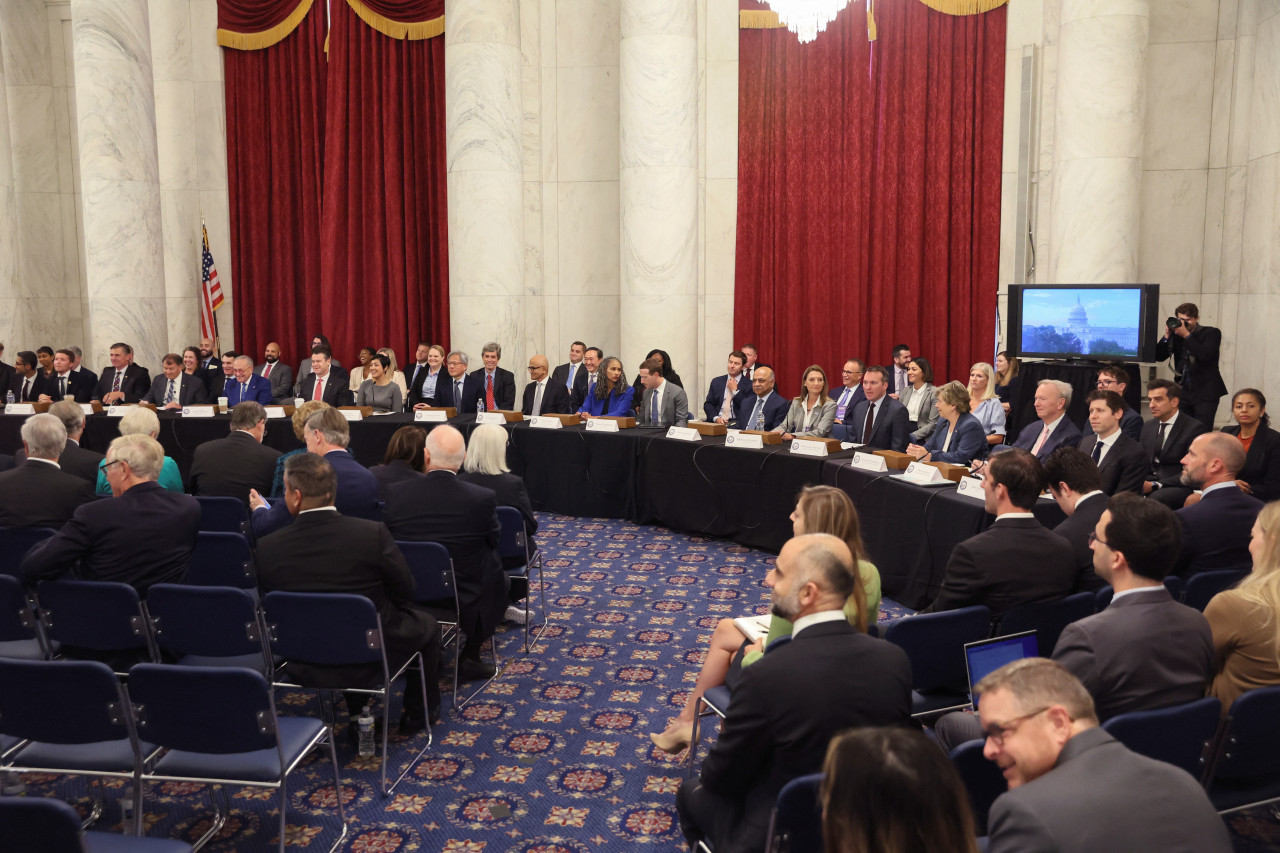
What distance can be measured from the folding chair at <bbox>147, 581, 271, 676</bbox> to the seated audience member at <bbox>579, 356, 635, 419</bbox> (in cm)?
526

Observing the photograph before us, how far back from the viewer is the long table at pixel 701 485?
579cm

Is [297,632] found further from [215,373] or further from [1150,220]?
[1150,220]

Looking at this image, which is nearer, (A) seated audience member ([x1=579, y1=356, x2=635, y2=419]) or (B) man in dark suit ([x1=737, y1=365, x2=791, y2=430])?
(B) man in dark suit ([x1=737, y1=365, x2=791, y2=430])

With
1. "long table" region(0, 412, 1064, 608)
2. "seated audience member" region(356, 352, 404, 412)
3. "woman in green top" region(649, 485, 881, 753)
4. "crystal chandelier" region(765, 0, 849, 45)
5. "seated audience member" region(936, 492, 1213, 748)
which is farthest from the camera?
"seated audience member" region(356, 352, 404, 412)

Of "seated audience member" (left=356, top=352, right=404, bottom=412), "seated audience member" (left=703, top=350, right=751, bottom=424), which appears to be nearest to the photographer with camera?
"seated audience member" (left=703, top=350, right=751, bottom=424)

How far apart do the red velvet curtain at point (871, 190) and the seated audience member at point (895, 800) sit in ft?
32.5

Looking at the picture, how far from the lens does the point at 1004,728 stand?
6.63ft

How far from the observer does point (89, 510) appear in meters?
3.97

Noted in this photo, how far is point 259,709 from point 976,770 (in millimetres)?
1964

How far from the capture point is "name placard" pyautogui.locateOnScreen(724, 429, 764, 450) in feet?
23.8

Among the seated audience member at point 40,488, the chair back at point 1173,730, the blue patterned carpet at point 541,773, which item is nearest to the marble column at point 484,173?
the blue patterned carpet at point 541,773

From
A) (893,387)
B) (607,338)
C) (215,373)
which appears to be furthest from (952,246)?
(215,373)

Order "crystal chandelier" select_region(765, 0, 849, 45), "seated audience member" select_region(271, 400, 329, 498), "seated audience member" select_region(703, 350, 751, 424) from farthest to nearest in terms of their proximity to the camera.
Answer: "seated audience member" select_region(703, 350, 751, 424)
"crystal chandelier" select_region(765, 0, 849, 45)
"seated audience member" select_region(271, 400, 329, 498)

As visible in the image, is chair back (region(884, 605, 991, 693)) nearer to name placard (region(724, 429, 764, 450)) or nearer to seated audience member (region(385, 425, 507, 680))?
seated audience member (region(385, 425, 507, 680))
